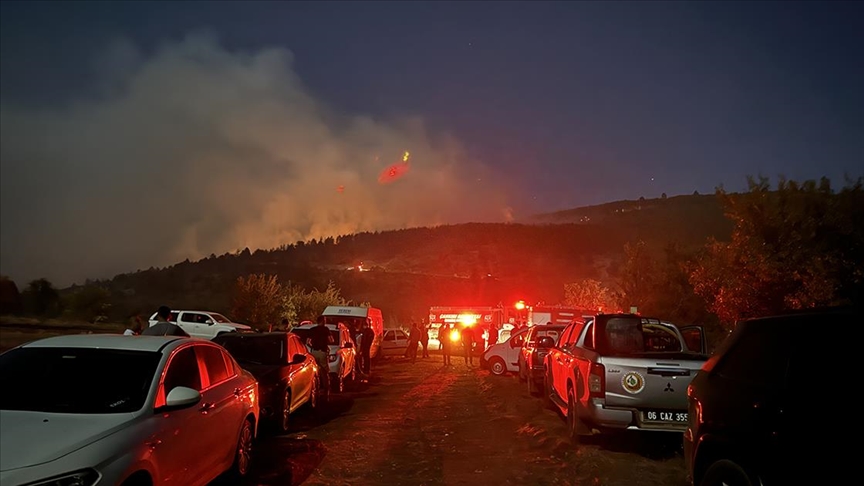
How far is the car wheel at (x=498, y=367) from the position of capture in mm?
22731

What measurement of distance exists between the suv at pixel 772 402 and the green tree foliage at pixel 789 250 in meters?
14.3

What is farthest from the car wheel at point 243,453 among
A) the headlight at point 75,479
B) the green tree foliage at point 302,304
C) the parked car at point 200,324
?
the green tree foliage at point 302,304

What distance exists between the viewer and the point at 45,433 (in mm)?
4582

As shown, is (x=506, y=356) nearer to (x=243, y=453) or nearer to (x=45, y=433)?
(x=243, y=453)

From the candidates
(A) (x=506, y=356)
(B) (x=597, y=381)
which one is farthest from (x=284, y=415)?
(A) (x=506, y=356)

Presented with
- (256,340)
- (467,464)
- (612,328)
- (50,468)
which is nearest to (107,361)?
(50,468)

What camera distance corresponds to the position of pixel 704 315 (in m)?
34.1

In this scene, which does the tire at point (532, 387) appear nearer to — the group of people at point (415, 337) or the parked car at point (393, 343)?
the group of people at point (415, 337)

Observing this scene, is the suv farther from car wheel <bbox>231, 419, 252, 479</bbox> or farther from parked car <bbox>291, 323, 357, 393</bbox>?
parked car <bbox>291, 323, 357, 393</bbox>

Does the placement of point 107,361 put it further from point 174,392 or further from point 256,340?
point 256,340

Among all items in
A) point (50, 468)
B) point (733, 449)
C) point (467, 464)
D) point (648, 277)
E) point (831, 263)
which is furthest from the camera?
point (648, 277)

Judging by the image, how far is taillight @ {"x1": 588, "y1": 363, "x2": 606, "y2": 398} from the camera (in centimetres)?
905

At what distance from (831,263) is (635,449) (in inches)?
453

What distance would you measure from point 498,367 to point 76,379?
18134 mm
